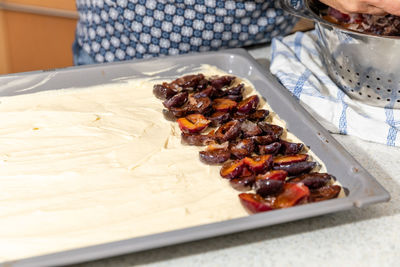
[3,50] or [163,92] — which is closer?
[163,92]

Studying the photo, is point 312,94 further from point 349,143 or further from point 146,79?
point 146,79

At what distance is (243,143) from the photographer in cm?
110

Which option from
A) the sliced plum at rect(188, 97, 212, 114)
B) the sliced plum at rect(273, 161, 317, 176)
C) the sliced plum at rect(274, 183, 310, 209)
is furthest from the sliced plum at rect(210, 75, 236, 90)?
the sliced plum at rect(274, 183, 310, 209)

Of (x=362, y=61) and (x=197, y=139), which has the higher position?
(x=362, y=61)

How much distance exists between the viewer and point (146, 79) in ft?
4.76

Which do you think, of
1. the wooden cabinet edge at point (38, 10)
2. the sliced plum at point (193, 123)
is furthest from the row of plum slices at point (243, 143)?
the wooden cabinet edge at point (38, 10)

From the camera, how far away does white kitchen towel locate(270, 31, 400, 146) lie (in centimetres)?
121

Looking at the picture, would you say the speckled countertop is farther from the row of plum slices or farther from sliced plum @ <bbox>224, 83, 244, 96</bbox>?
sliced plum @ <bbox>224, 83, 244, 96</bbox>

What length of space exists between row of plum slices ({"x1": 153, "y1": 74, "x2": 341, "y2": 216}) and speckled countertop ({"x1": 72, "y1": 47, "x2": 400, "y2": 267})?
0.05 meters

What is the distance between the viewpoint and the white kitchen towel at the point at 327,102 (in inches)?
47.7

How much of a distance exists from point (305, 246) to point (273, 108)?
0.50 metres

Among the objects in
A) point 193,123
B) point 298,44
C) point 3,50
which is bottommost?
point 3,50

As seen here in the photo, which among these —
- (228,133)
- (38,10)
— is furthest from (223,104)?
(38,10)

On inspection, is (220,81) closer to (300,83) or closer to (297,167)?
(300,83)
